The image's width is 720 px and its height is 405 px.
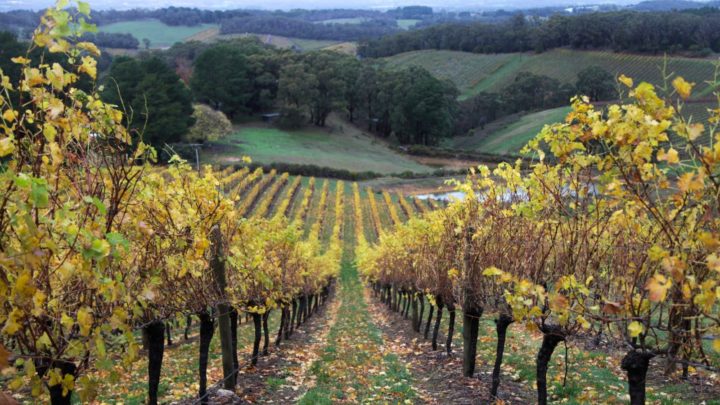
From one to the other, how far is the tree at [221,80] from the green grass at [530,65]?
136 ft

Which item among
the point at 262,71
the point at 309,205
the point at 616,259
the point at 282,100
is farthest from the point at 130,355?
the point at 262,71

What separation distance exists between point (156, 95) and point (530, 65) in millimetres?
88401

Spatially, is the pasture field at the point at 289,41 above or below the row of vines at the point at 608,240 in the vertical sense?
above

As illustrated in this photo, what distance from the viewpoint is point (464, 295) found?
36.8 feet

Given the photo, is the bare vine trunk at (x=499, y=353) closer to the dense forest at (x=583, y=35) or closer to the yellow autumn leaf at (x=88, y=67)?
the yellow autumn leaf at (x=88, y=67)

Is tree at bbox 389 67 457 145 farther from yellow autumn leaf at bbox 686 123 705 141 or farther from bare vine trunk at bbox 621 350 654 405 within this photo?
yellow autumn leaf at bbox 686 123 705 141

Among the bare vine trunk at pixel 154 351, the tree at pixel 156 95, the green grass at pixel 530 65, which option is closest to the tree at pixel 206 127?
the tree at pixel 156 95

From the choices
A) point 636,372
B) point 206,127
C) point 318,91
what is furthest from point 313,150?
point 636,372

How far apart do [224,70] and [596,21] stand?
3182 inches

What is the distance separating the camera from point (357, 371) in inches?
559

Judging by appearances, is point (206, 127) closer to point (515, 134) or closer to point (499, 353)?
point (515, 134)

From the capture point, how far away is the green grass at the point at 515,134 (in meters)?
86.3

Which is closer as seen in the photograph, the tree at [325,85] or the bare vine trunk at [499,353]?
the bare vine trunk at [499,353]

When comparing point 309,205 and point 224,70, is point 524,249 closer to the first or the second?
point 309,205
